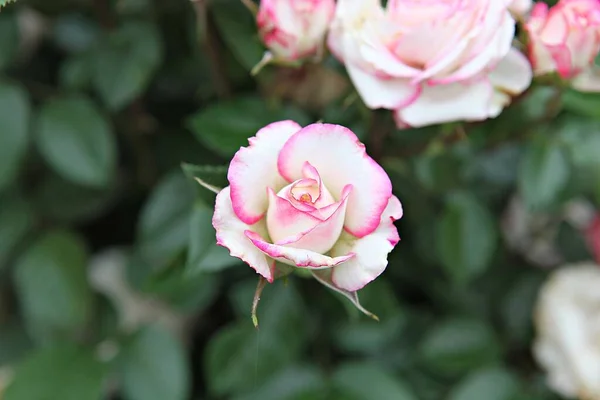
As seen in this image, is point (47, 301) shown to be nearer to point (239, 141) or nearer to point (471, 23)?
point (239, 141)

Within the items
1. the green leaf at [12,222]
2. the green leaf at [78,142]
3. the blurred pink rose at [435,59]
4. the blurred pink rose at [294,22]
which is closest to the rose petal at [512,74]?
the blurred pink rose at [435,59]

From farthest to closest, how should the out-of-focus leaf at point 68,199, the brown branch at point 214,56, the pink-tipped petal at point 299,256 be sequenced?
1. the out-of-focus leaf at point 68,199
2. the brown branch at point 214,56
3. the pink-tipped petal at point 299,256

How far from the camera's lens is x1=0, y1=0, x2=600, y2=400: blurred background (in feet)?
1.70

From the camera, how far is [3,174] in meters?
0.52

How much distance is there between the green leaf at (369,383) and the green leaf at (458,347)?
0.04 meters

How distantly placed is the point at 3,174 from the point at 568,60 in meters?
0.41

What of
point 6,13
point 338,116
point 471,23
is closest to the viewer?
point 471,23

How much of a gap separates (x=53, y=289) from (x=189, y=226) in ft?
0.56

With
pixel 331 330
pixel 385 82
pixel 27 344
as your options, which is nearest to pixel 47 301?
pixel 27 344

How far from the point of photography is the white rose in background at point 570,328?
588 mm

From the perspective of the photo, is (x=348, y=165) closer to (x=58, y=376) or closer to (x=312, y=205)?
(x=312, y=205)

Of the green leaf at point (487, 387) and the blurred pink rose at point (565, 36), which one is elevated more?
the blurred pink rose at point (565, 36)

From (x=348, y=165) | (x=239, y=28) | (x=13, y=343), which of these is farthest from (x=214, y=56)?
(x=13, y=343)

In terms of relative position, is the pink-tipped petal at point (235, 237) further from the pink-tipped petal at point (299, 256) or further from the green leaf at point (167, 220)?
the green leaf at point (167, 220)
